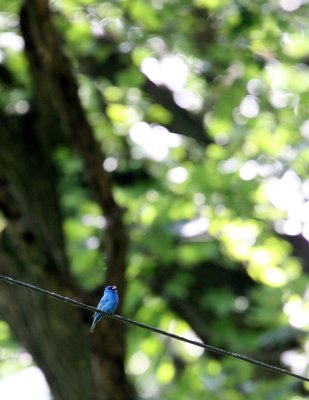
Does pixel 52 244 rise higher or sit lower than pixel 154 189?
lower

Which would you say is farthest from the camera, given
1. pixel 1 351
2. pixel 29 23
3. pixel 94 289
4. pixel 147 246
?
pixel 1 351

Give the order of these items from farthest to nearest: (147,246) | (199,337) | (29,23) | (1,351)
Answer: (1,351) < (199,337) < (147,246) < (29,23)

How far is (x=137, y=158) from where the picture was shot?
25.3 ft

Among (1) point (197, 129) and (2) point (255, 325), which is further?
(1) point (197, 129)

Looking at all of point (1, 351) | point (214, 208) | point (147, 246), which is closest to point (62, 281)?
point (147, 246)

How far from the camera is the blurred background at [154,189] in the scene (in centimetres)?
650

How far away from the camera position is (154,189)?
7559 millimetres

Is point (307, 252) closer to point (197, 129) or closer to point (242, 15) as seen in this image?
point (197, 129)

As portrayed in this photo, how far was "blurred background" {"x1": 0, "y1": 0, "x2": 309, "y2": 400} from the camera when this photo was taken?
21.3 feet

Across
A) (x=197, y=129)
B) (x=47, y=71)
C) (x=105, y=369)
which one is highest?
(x=197, y=129)

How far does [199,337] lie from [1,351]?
2464 millimetres

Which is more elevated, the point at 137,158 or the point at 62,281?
the point at 137,158

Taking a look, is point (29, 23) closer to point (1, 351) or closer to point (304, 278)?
point (304, 278)

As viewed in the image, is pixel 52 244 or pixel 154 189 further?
pixel 154 189
